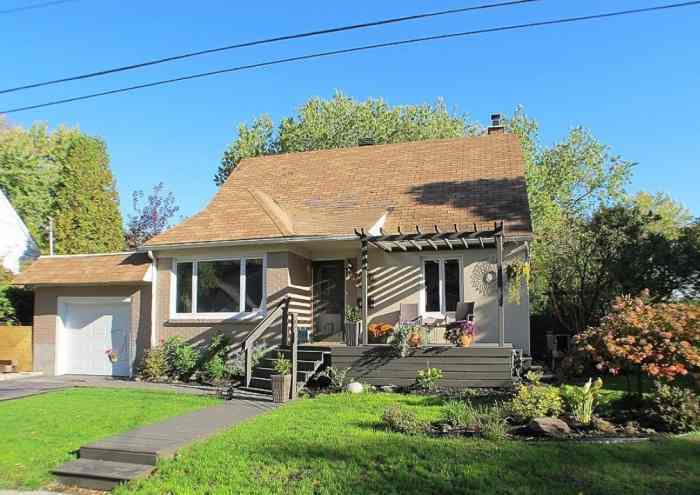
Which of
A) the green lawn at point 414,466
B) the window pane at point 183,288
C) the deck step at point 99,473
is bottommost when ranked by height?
the deck step at point 99,473

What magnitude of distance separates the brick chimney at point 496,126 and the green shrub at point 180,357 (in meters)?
12.2

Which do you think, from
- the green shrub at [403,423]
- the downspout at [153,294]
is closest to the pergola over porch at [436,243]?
the green shrub at [403,423]

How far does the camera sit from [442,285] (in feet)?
48.1

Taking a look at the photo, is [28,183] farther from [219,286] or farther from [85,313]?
[219,286]

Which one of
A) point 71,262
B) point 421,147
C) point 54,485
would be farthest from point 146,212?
point 54,485

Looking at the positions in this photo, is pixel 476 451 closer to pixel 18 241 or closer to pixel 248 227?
pixel 248 227

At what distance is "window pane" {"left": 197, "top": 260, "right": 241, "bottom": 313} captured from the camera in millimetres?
15109

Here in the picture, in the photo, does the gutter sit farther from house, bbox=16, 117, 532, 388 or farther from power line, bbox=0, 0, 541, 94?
power line, bbox=0, 0, 541, 94

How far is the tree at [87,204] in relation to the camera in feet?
81.6

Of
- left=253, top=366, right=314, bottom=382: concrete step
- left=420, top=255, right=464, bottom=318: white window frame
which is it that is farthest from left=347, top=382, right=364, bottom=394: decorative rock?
left=420, top=255, right=464, bottom=318: white window frame

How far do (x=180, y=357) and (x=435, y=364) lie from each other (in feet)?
21.0

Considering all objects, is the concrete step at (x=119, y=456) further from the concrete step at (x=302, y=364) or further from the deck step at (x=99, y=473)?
the concrete step at (x=302, y=364)

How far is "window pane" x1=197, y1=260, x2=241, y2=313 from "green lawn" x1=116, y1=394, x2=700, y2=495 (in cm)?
717

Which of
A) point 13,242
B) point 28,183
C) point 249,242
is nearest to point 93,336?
point 249,242
